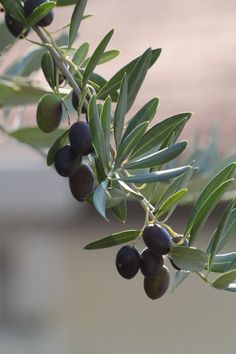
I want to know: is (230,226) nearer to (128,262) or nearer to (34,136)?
(128,262)

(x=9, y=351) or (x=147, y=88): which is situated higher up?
(x=147, y=88)

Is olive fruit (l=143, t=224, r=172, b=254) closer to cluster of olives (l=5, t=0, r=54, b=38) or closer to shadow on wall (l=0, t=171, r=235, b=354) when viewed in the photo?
cluster of olives (l=5, t=0, r=54, b=38)

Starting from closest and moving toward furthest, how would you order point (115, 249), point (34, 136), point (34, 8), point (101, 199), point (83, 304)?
point (101, 199)
point (34, 8)
point (34, 136)
point (115, 249)
point (83, 304)

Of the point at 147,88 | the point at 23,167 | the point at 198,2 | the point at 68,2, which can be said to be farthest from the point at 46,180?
the point at 68,2

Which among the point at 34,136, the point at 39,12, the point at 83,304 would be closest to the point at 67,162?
the point at 39,12

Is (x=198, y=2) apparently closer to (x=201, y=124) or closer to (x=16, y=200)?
(x=201, y=124)
